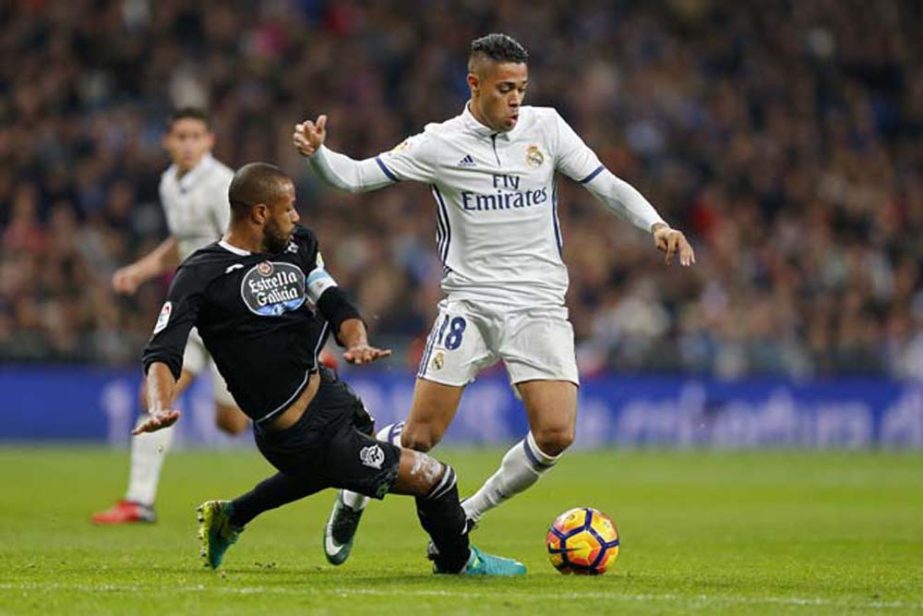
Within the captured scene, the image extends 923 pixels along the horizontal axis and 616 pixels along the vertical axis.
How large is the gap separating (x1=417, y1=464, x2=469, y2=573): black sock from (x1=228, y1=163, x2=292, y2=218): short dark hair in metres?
1.46

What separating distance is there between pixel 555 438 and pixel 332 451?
4.75ft

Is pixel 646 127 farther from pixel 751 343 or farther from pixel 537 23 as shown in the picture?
pixel 751 343

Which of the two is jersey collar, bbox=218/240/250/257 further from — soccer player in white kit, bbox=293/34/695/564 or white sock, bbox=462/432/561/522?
white sock, bbox=462/432/561/522

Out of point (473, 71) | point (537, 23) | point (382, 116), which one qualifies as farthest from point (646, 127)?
point (473, 71)

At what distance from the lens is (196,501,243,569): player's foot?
8570 millimetres

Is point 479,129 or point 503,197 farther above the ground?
point 479,129

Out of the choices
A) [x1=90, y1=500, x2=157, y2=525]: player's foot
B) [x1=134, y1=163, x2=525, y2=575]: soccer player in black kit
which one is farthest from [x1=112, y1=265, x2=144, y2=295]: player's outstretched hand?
[x1=134, y1=163, x2=525, y2=575]: soccer player in black kit

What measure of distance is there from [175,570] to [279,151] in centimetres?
1509

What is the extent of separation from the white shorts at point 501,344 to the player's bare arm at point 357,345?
1.18m

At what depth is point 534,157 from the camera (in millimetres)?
9211

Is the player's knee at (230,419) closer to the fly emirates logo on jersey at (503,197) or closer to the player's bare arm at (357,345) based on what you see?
the fly emirates logo on jersey at (503,197)

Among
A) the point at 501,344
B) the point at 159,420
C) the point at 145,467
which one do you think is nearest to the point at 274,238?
the point at 159,420

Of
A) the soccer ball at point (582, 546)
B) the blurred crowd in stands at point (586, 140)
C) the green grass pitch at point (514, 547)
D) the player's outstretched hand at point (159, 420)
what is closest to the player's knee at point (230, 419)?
the green grass pitch at point (514, 547)

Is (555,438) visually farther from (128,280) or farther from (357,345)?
(128,280)
